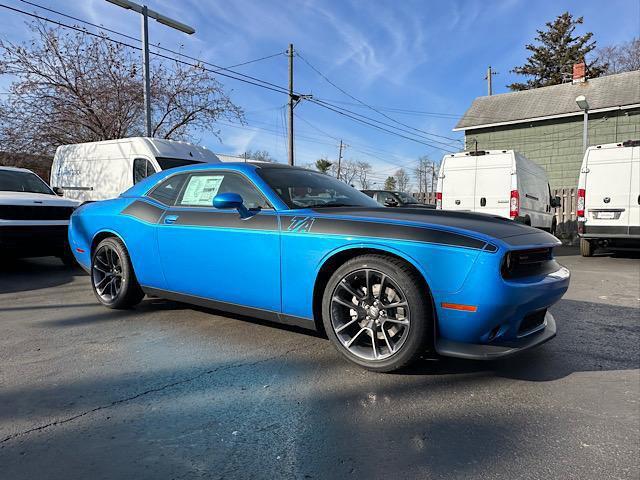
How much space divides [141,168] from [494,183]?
25.5 feet

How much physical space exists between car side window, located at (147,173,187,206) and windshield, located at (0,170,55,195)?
4.68 m

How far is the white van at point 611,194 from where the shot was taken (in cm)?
898

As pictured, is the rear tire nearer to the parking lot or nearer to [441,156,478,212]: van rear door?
[441,156,478,212]: van rear door

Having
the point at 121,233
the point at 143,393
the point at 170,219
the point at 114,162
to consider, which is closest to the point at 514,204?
the point at 170,219

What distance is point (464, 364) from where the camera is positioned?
332 cm

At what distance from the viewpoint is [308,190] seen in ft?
13.0

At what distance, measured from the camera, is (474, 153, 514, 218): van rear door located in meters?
9.74

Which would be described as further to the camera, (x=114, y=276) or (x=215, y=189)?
(x=114, y=276)

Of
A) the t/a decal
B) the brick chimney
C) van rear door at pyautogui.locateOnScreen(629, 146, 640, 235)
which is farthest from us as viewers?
the brick chimney

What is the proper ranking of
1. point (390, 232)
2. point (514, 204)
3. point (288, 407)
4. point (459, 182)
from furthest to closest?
point (459, 182), point (514, 204), point (390, 232), point (288, 407)

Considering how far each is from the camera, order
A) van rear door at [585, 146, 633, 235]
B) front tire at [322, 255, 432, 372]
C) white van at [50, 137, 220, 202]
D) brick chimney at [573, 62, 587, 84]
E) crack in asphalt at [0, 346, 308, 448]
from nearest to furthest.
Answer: crack in asphalt at [0, 346, 308, 448] < front tire at [322, 255, 432, 372] < van rear door at [585, 146, 633, 235] < white van at [50, 137, 220, 202] < brick chimney at [573, 62, 587, 84]

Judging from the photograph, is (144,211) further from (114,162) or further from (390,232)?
(114,162)

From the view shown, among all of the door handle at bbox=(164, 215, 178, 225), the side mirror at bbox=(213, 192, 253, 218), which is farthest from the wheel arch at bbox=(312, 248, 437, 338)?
the door handle at bbox=(164, 215, 178, 225)

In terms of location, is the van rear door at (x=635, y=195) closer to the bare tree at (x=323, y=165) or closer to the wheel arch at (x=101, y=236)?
the wheel arch at (x=101, y=236)
